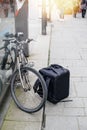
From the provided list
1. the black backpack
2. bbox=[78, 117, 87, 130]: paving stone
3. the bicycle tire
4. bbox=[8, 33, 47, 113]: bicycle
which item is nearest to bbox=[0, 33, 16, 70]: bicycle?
bbox=[8, 33, 47, 113]: bicycle

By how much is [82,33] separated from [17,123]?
7971mm

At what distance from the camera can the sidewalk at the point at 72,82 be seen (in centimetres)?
428

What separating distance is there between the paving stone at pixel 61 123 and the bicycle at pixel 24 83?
0.27 m

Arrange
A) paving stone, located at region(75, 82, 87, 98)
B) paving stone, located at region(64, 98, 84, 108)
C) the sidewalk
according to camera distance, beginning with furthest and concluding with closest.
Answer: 1. paving stone, located at region(75, 82, 87, 98)
2. paving stone, located at region(64, 98, 84, 108)
3. the sidewalk

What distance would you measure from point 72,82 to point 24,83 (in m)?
1.42

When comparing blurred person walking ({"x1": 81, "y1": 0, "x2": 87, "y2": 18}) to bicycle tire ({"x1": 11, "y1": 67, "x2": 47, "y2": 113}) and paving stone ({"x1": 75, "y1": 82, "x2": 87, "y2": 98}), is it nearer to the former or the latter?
paving stone ({"x1": 75, "y1": 82, "x2": 87, "y2": 98})

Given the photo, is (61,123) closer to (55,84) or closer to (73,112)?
(73,112)

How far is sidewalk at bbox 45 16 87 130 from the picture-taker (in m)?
4.28

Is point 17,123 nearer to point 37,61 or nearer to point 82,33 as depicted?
point 37,61

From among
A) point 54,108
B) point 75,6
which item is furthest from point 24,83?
point 75,6

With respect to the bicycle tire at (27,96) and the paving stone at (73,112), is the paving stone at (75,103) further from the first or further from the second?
the bicycle tire at (27,96)

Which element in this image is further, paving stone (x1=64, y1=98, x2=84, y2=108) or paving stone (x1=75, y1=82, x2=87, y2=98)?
paving stone (x1=75, y1=82, x2=87, y2=98)

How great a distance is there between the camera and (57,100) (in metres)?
4.79

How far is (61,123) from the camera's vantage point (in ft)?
14.0
